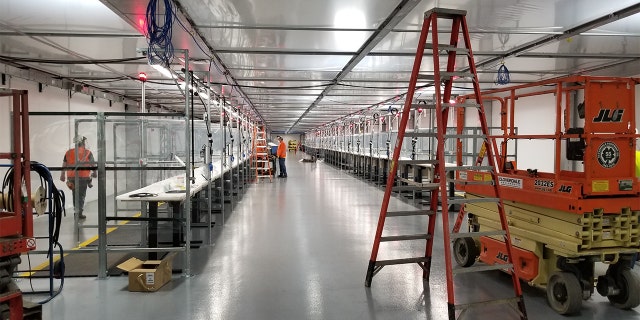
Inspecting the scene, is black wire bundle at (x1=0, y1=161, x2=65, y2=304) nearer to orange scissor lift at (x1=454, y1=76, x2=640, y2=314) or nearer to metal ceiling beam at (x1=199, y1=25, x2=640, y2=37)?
metal ceiling beam at (x1=199, y1=25, x2=640, y2=37)

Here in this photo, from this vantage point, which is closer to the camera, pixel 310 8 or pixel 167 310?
pixel 167 310

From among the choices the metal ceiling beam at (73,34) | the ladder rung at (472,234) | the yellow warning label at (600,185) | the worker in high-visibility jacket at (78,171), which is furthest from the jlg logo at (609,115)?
the worker in high-visibility jacket at (78,171)

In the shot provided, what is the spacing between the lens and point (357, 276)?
486 centimetres

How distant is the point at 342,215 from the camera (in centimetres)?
870

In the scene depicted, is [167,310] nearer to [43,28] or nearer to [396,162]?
[396,162]

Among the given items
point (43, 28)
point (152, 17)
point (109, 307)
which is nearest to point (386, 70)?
point (152, 17)

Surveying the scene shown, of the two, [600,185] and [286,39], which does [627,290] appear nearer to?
[600,185]

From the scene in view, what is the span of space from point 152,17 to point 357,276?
354cm

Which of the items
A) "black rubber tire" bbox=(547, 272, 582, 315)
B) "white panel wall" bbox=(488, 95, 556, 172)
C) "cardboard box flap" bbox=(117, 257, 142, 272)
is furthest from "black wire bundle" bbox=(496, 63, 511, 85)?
"cardboard box flap" bbox=(117, 257, 142, 272)

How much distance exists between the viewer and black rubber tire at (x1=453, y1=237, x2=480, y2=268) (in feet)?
16.5

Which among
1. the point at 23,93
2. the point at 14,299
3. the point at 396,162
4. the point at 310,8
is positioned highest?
the point at 310,8

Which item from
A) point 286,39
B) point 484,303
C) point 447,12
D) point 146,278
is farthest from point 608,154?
point 146,278

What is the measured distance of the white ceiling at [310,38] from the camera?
4.47 m

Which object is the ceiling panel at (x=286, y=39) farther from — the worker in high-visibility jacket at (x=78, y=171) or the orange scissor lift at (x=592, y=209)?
the orange scissor lift at (x=592, y=209)
